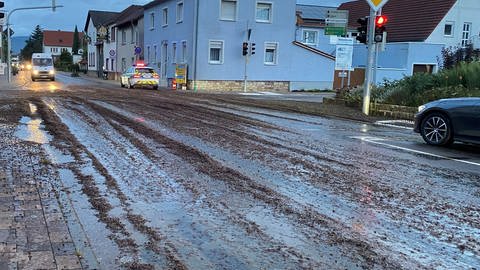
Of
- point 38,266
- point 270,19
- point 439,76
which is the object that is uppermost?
point 270,19

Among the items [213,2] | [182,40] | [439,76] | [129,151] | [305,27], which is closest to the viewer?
[129,151]

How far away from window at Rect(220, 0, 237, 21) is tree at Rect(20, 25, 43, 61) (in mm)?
138613

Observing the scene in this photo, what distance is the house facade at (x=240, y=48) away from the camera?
3453 cm

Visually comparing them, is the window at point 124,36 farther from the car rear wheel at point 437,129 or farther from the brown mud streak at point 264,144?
the car rear wheel at point 437,129

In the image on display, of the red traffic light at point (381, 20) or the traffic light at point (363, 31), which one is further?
the traffic light at point (363, 31)

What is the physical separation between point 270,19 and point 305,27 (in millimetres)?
11734

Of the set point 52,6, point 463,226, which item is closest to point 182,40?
point 52,6

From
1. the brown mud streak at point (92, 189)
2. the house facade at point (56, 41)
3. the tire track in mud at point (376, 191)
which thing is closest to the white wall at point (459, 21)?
the brown mud streak at point (92, 189)

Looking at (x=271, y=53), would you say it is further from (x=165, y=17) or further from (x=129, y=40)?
(x=129, y=40)

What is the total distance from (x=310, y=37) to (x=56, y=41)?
463 feet

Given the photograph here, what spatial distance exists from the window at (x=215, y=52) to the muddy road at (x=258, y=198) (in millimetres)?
23627

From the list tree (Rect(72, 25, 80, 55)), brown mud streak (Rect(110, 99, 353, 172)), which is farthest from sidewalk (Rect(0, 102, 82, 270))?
tree (Rect(72, 25, 80, 55))

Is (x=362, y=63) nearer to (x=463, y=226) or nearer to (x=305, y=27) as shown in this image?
(x=305, y=27)

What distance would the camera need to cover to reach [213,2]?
3441cm
